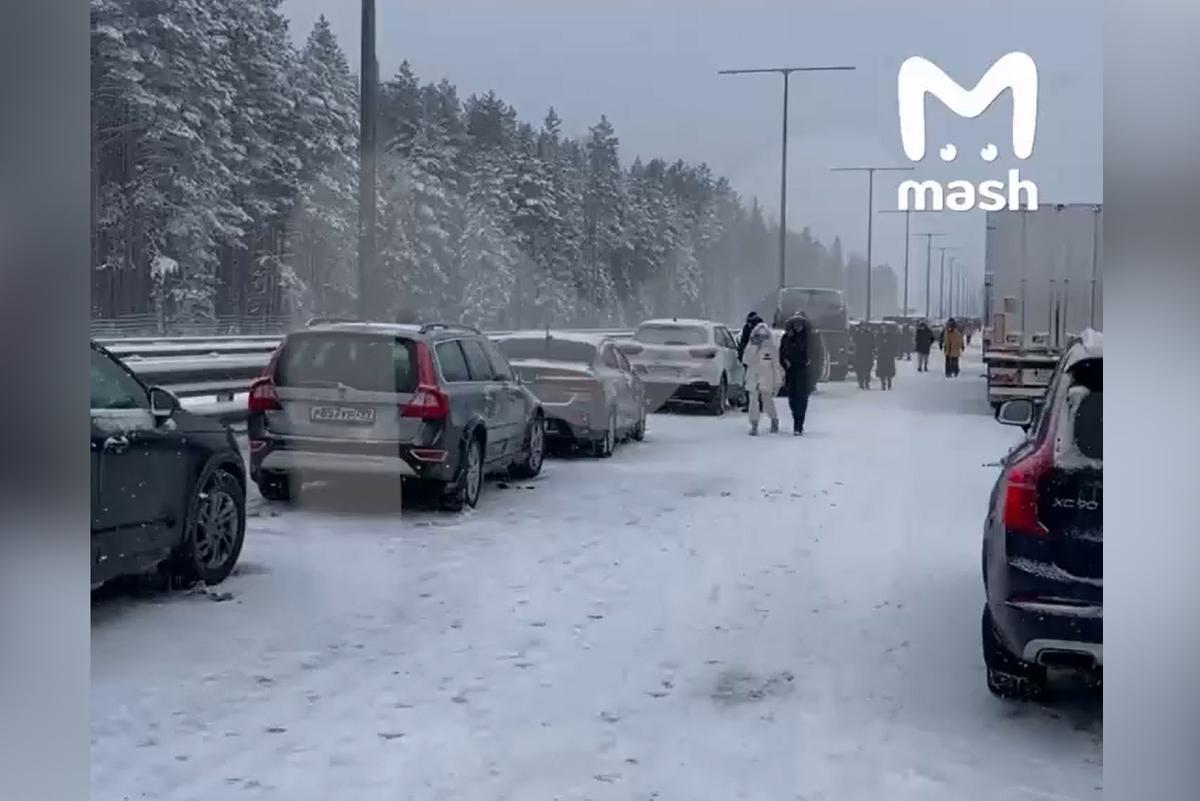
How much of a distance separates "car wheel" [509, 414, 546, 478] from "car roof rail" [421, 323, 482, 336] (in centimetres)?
26

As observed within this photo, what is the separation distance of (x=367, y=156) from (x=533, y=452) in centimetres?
78

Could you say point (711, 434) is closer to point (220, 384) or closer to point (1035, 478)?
point (1035, 478)

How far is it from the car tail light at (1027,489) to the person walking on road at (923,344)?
0.26 m

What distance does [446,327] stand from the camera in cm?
334

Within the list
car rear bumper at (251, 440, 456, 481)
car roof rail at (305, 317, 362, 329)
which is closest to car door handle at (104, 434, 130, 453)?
car rear bumper at (251, 440, 456, 481)

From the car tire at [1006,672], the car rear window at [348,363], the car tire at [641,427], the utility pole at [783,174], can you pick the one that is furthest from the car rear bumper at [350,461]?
the car tire at [1006,672]

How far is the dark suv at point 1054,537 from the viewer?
278cm

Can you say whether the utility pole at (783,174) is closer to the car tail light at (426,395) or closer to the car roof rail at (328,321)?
the car tail light at (426,395)

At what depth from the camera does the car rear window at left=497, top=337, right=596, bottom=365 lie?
3.33 m

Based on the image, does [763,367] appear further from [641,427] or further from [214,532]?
[214,532]

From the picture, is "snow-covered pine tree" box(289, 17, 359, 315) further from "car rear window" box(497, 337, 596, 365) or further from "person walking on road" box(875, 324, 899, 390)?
"person walking on road" box(875, 324, 899, 390)

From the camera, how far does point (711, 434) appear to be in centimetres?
327
